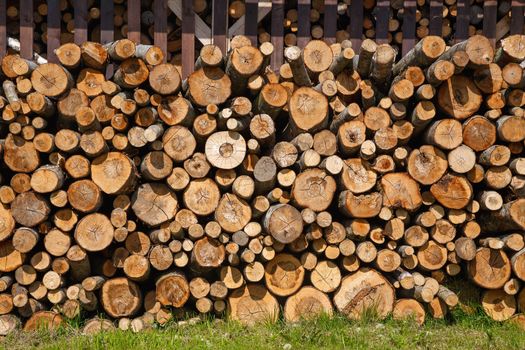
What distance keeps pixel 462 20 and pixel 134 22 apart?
3094 millimetres

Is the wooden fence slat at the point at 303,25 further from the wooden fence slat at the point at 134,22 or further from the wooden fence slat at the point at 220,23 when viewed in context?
the wooden fence slat at the point at 134,22

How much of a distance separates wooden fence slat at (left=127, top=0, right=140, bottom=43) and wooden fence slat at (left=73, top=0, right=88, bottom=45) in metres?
0.42

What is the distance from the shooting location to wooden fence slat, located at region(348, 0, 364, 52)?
18.2 ft

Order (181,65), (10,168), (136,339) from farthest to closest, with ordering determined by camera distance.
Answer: (181,65), (10,168), (136,339)

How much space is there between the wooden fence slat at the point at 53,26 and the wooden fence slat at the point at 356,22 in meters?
2.76

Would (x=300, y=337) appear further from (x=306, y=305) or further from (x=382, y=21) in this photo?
(x=382, y=21)

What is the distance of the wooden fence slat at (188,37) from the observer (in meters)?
5.40

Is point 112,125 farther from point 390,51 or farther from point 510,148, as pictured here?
point 510,148

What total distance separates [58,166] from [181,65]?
1719 mm

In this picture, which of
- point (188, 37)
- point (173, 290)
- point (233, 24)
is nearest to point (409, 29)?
point (233, 24)

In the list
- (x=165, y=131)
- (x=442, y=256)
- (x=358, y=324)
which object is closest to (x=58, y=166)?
(x=165, y=131)

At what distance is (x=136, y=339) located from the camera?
13.2 feet

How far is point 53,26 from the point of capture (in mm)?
5398

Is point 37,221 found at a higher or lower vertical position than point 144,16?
lower
